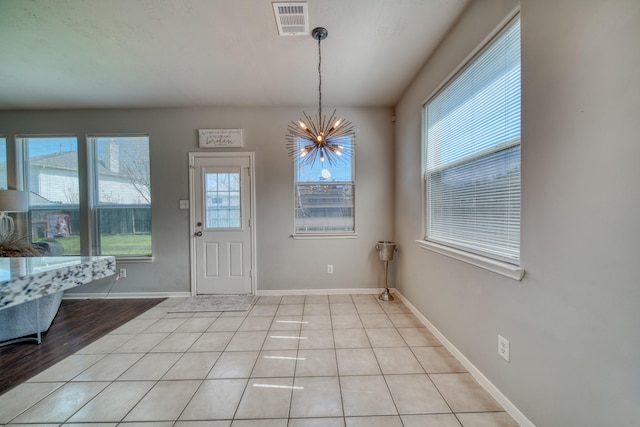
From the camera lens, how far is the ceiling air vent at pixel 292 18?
68.5 inches

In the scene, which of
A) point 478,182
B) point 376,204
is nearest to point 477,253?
point 478,182

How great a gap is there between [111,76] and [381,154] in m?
3.43

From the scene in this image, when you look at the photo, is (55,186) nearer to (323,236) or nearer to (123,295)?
(123,295)

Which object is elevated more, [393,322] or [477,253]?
[477,253]

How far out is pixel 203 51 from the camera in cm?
226

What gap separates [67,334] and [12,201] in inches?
72.7

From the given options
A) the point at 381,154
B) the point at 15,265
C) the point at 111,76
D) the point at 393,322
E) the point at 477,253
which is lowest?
the point at 393,322

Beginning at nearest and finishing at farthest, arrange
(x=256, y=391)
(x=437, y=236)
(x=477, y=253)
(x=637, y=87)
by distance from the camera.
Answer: (x=637, y=87), (x=256, y=391), (x=477, y=253), (x=437, y=236)

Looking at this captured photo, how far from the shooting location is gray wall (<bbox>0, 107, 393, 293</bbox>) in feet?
11.3

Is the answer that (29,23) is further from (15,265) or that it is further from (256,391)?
(256,391)

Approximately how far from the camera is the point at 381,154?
3482mm

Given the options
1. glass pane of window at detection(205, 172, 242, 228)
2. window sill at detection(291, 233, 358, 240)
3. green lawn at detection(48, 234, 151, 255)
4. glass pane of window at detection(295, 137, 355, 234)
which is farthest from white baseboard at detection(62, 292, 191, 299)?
glass pane of window at detection(295, 137, 355, 234)

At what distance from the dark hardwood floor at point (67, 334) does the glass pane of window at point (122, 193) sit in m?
0.74

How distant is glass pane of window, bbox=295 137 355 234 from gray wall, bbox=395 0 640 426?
2087 millimetres
